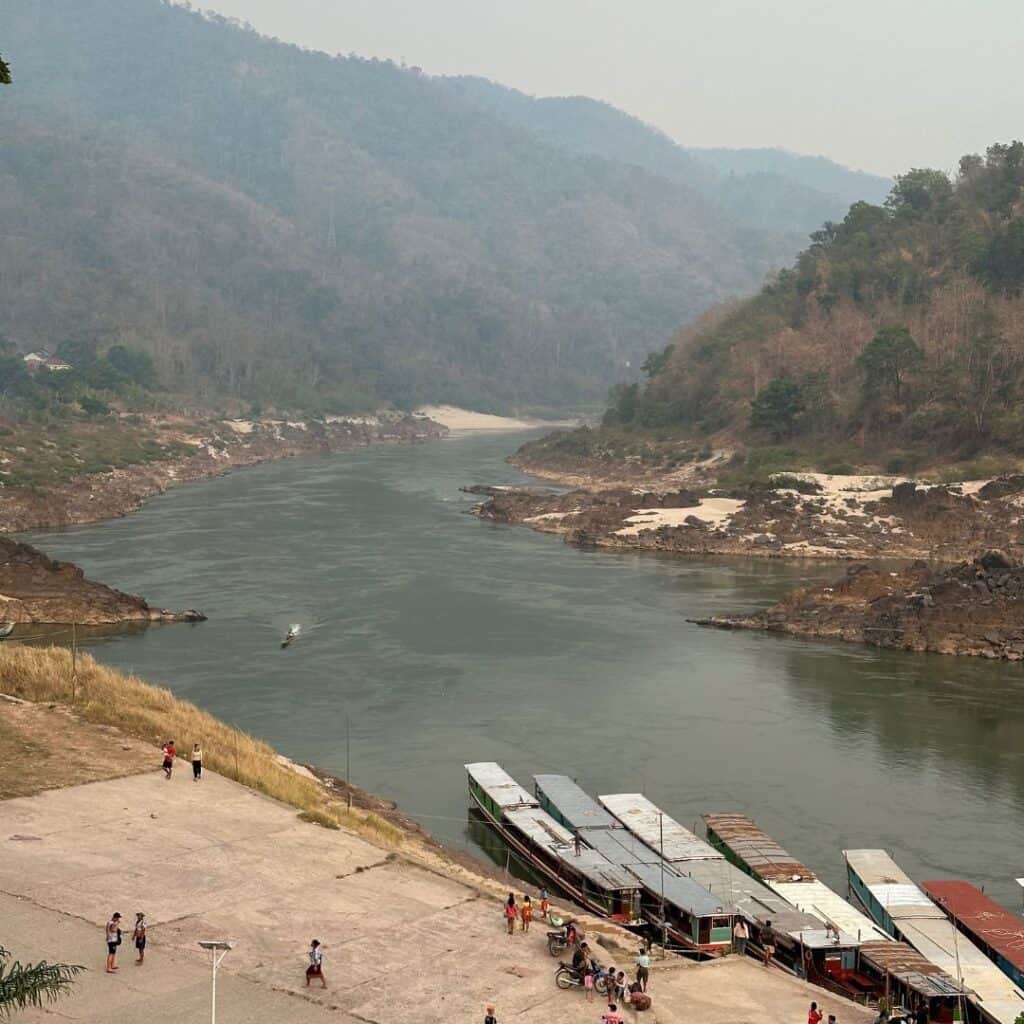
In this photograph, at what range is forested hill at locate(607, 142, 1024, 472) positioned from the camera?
4427 inches

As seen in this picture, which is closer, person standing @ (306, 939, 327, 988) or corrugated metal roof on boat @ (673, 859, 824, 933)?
person standing @ (306, 939, 327, 988)

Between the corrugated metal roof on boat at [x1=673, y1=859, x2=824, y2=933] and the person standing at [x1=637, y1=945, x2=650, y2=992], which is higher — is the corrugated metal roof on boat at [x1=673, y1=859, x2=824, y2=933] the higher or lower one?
the lower one

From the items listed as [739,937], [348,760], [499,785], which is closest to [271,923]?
[739,937]

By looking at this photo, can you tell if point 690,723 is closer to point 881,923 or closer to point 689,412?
point 881,923

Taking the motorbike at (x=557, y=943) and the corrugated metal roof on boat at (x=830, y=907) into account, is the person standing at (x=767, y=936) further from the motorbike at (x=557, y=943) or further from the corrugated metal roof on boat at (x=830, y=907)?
the motorbike at (x=557, y=943)

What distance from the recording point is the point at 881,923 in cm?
3369

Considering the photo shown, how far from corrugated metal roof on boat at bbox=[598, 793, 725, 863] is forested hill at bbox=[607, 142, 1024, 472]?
71.4 metres

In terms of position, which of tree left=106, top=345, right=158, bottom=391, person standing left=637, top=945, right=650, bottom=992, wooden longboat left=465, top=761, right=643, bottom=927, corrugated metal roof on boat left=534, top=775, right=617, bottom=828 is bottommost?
wooden longboat left=465, top=761, right=643, bottom=927

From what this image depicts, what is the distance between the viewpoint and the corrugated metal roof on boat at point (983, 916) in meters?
31.8

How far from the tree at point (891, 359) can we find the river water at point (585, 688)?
34.9 m

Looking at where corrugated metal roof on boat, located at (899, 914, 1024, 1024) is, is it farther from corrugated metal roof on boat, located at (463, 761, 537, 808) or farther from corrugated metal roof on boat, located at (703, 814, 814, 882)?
corrugated metal roof on boat, located at (463, 761, 537, 808)

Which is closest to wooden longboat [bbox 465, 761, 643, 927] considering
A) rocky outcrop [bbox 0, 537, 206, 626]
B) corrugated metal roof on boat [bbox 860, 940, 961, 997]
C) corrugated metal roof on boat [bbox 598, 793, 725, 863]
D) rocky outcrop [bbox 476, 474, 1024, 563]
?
corrugated metal roof on boat [bbox 598, 793, 725, 863]

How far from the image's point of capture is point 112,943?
2567 centimetres

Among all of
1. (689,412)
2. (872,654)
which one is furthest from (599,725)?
(689,412)
